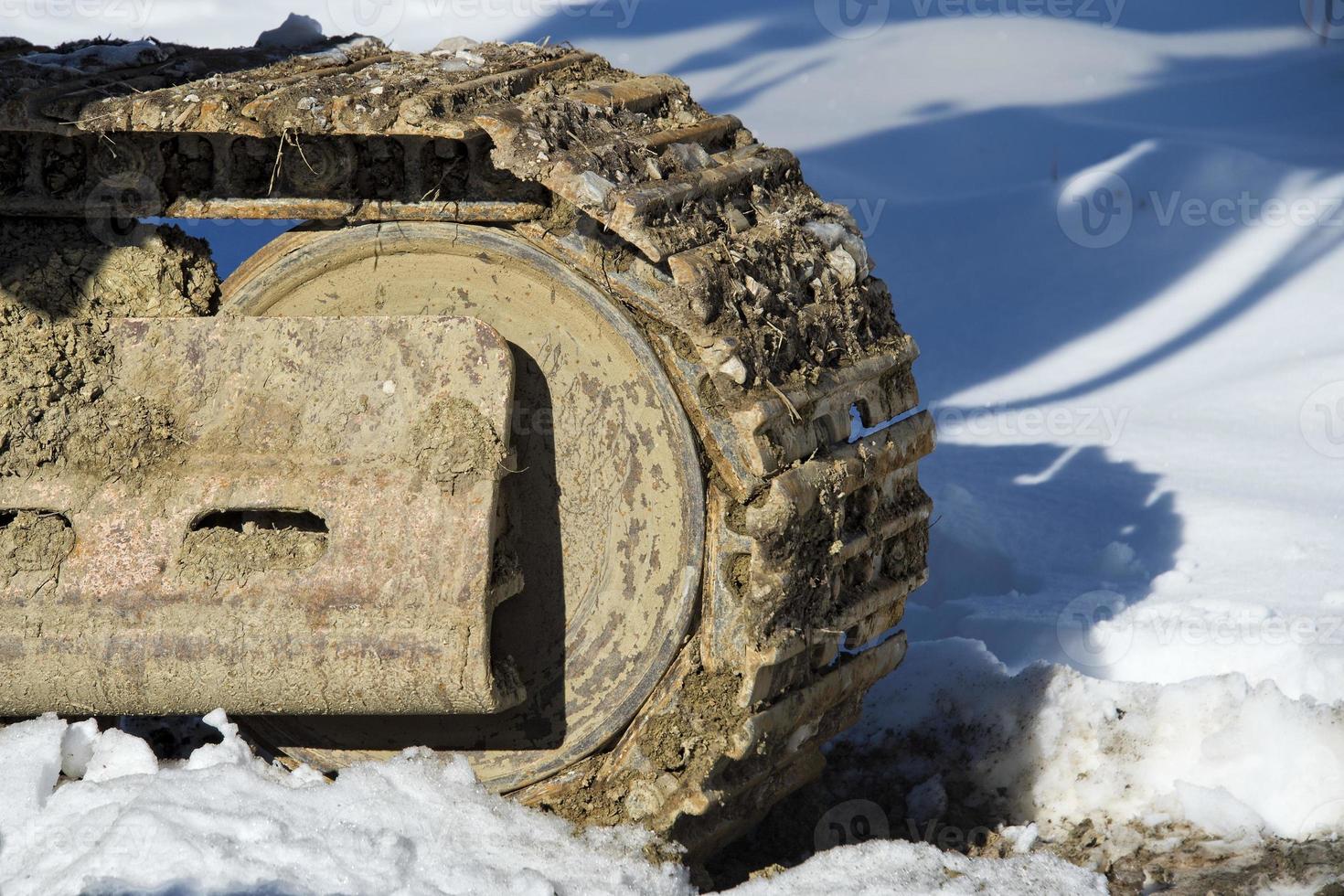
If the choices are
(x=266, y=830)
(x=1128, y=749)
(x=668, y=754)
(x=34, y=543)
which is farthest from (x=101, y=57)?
(x=1128, y=749)

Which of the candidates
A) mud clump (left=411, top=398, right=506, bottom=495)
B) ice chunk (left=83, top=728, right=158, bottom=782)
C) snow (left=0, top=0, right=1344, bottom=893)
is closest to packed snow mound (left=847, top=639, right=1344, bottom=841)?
snow (left=0, top=0, right=1344, bottom=893)

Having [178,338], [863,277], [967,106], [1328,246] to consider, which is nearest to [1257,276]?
[1328,246]

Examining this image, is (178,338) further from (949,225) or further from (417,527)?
(949,225)

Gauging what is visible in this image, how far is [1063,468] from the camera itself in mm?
6008

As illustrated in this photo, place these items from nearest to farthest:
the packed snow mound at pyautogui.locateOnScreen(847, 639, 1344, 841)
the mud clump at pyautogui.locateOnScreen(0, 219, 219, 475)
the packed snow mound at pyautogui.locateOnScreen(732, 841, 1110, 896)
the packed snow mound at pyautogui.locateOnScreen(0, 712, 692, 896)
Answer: the packed snow mound at pyautogui.locateOnScreen(0, 712, 692, 896)
the packed snow mound at pyautogui.locateOnScreen(732, 841, 1110, 896)
the mud clump at pyautogui.locateOnScreen(0, 219, 219, 475)
the packed snow mound at pyautogui.locateOnScreen(847, 639, 1344, 841)

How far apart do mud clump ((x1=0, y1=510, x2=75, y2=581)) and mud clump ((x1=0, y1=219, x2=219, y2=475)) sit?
115mm

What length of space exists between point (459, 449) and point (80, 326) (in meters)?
0.90

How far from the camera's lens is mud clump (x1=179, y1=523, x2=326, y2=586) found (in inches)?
121

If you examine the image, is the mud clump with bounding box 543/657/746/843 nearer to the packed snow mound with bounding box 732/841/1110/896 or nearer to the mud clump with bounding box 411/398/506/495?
the packed snow mound with bounding box 732/841/1110/896

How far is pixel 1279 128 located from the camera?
864 cm

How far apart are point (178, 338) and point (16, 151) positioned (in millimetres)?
541

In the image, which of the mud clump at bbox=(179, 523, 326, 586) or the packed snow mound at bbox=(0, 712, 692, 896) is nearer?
the packed snow mound at bbox=(0, 712, 692, 896)

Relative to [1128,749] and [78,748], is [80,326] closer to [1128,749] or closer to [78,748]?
[78,748]

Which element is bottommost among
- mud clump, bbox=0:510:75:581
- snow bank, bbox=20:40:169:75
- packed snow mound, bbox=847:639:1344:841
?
packed snow mound, bbox=847:639:1344:841
